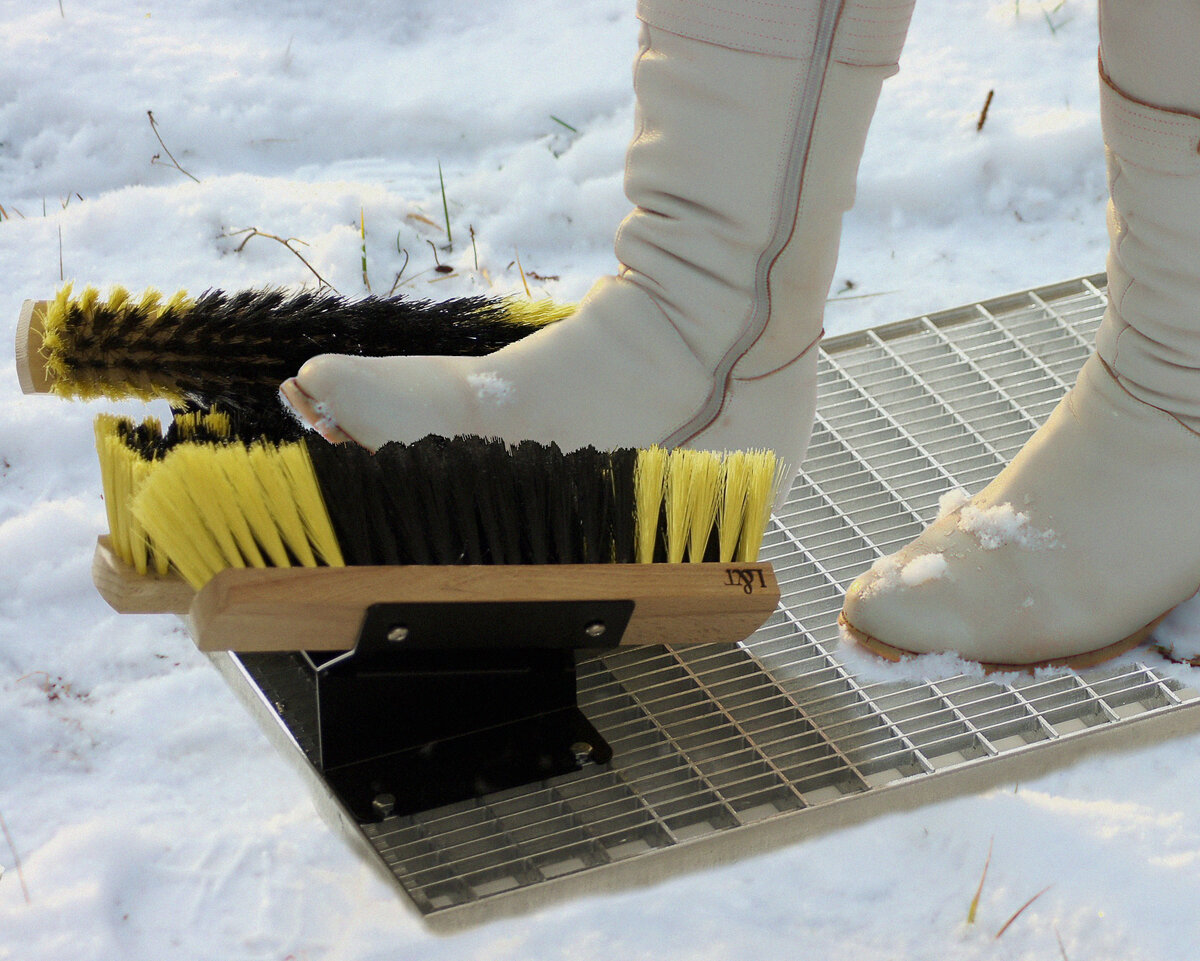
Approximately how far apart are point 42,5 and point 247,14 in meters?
0.34

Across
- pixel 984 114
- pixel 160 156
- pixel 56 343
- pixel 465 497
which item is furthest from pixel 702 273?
pixel 160 156

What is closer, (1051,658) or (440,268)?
(1051,658)

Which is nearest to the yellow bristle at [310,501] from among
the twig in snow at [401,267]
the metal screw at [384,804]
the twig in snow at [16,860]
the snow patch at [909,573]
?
the metal screw at [384,804]

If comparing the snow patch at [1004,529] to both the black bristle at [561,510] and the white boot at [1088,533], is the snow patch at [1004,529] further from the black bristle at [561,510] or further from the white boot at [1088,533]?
the black bristle at [561,510]

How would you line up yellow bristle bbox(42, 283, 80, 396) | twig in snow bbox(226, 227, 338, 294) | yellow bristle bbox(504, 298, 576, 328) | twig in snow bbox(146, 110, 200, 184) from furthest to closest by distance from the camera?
twig in snow bbox(146, 110, 200, 184) → twig in snow bbox(226, 227, 338, 294) → yellow bristle bbox(504, 298, 576, 328) → yellow bristle bbox(42, 283, 80, 396)

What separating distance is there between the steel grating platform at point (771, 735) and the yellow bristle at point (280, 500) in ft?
0.69

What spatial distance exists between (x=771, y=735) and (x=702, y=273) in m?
0.37

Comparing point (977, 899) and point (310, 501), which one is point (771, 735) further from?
point (310, 501)

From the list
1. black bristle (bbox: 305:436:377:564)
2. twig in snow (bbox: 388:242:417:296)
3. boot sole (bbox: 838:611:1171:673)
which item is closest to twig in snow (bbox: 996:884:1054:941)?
boot sole (bbox: 838:611:1171:673)

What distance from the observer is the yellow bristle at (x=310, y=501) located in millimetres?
928

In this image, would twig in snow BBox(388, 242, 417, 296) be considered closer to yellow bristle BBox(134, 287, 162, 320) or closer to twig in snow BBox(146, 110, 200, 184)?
twig in snow BBox(146, 110, 200, 184)

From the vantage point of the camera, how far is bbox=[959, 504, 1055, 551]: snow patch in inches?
46.0

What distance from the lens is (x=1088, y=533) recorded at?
1.16m

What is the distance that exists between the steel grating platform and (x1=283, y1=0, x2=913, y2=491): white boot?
0.59 ft
